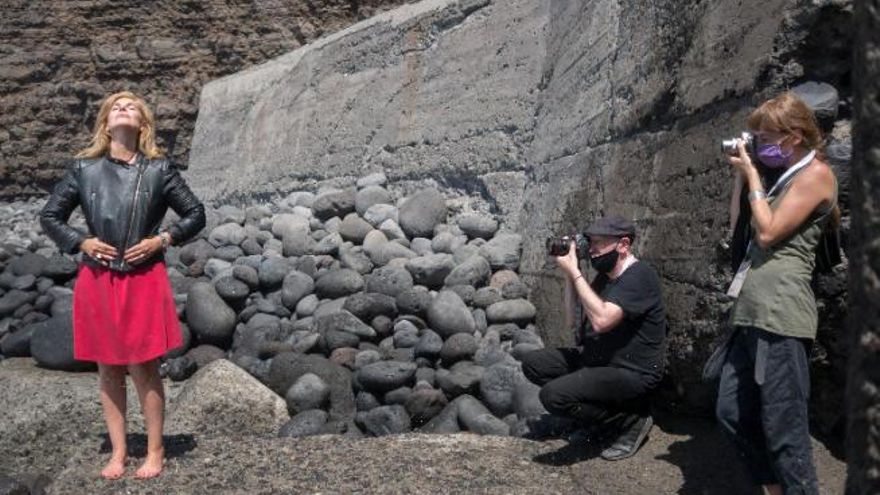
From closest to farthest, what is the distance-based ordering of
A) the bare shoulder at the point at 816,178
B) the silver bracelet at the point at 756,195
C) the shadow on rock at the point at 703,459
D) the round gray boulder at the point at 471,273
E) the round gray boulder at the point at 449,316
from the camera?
the bare shoulder at the point at 816,178
the silver bracelet at the point at 756,195
the shadow on rock at the point at 703,459
the round gray boulder at the point at 449,316
the round gray boulder at the point at 471,273

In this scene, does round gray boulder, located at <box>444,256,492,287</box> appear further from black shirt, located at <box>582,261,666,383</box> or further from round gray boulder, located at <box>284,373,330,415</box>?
black shirt, located at <box>582,261,666,383</box>

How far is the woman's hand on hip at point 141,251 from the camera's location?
423 centimetres

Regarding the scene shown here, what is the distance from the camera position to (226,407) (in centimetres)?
586

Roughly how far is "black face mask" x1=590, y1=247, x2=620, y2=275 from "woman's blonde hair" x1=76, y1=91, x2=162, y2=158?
6.49 feet

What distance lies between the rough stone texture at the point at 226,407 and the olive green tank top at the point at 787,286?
135 inches

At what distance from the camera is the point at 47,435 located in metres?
6.03

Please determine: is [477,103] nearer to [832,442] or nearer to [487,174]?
[487,174]

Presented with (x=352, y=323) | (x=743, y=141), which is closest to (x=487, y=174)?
(x=352, y=323)

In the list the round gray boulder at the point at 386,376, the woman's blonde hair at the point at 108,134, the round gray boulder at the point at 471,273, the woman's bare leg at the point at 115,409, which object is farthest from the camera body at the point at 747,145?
the round gray boulder at the point at 471,273

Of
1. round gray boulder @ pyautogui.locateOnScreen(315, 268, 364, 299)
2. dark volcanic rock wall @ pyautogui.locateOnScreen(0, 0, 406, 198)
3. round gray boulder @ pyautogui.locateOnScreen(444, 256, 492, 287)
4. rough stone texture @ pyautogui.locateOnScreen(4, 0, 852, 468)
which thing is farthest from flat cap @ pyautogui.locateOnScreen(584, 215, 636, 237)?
dark volcanic rock wall @ pyautogui.locateOnScreen(0, 0, 406, 198)

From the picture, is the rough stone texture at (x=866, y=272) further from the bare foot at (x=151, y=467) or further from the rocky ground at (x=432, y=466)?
the bare foot at (x=151, y=467)

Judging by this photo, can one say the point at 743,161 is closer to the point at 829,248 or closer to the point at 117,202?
the point at 829,248

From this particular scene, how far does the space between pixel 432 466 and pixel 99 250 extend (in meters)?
1.69

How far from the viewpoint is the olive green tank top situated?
10.4ft
